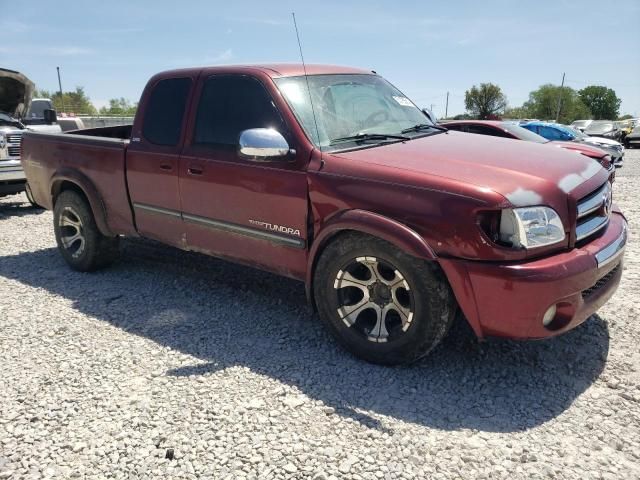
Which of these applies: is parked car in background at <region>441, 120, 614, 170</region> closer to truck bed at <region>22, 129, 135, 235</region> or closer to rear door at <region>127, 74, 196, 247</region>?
rear door at <region>127, 74, 196, 247</region>

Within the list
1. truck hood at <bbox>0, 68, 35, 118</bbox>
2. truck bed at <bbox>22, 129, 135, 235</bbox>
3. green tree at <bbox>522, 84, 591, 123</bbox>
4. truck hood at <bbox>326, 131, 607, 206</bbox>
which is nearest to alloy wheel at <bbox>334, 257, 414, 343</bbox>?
truck hood at <bbox>326, 131, 607, 206</bbox>

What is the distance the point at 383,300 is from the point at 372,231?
1.54 ft

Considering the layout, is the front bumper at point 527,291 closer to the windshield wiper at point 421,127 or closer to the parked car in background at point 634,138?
the windshield wiper at point 421,127

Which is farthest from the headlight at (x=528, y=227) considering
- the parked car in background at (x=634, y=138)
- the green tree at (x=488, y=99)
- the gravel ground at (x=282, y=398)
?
the green tree at (x=488, y=99)

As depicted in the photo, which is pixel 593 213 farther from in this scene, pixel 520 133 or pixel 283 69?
pixel 520 133

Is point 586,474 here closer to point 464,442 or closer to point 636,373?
point 464,442

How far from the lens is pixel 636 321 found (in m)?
3.83

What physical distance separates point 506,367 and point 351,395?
1030 millimetres

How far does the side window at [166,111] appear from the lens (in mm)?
4191

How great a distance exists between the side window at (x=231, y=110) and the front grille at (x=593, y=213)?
1918mm

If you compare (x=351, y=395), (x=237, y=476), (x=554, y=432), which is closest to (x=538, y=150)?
(x=554, y=432)

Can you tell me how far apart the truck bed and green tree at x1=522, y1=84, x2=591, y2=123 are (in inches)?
3611

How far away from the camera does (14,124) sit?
30.8ft

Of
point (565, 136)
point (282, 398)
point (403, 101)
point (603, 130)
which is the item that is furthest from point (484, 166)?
point (603, 130)
